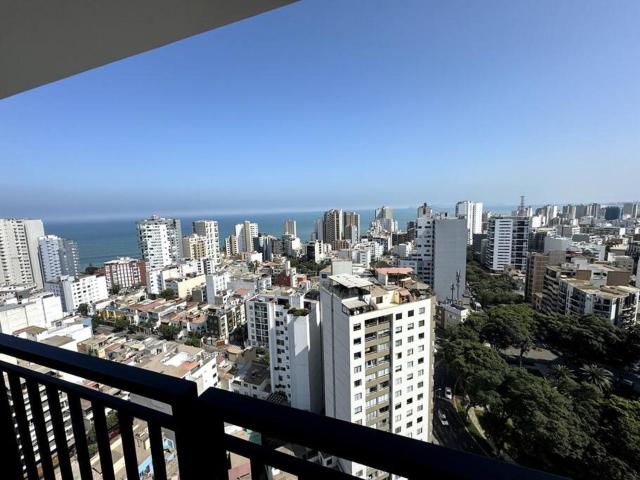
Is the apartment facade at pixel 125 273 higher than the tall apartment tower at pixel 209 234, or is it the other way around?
the tall apartment tower at pixel 209 234

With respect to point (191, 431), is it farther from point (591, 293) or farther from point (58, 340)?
point (591, 293)

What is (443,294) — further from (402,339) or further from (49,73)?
(49,73)

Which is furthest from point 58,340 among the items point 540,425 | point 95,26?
point 540,425

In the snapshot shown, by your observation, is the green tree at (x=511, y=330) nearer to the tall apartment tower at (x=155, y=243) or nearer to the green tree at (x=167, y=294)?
the green tree at (x=167, y=294)

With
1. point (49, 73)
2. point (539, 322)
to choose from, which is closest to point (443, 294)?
point (539, 322)

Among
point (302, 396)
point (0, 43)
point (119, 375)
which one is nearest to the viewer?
point (119, 375)

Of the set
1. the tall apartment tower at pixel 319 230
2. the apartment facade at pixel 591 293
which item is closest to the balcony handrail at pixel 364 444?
the apartment facade at pixel 591 293
